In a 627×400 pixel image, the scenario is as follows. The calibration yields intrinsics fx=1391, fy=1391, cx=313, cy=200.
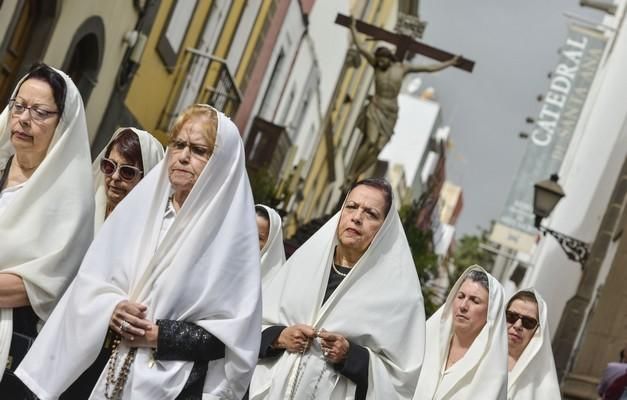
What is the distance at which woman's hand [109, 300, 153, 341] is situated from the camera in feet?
15.1

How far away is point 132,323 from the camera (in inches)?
181

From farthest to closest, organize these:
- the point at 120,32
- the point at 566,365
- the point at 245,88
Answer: the point at 245,88 < the point at 566,365 < the point at 120,32

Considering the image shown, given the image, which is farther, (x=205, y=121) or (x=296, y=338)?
(x=296, y=338)

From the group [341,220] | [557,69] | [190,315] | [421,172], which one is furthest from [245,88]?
[421,172]

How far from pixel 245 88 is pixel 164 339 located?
64.3 feet

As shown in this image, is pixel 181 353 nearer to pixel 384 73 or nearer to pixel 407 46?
pixel 407 46

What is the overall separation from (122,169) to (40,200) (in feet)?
2.98

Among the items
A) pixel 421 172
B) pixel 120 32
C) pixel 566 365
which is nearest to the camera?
pixel 120 32

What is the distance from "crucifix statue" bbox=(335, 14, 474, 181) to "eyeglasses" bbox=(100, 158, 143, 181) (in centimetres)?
1310

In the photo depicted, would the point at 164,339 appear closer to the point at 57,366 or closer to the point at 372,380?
the point at 57,366

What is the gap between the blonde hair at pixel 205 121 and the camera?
482cm

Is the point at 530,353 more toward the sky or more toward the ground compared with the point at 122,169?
more toward the ground

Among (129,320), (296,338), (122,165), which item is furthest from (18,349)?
(296,338)

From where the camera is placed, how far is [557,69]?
122ft
